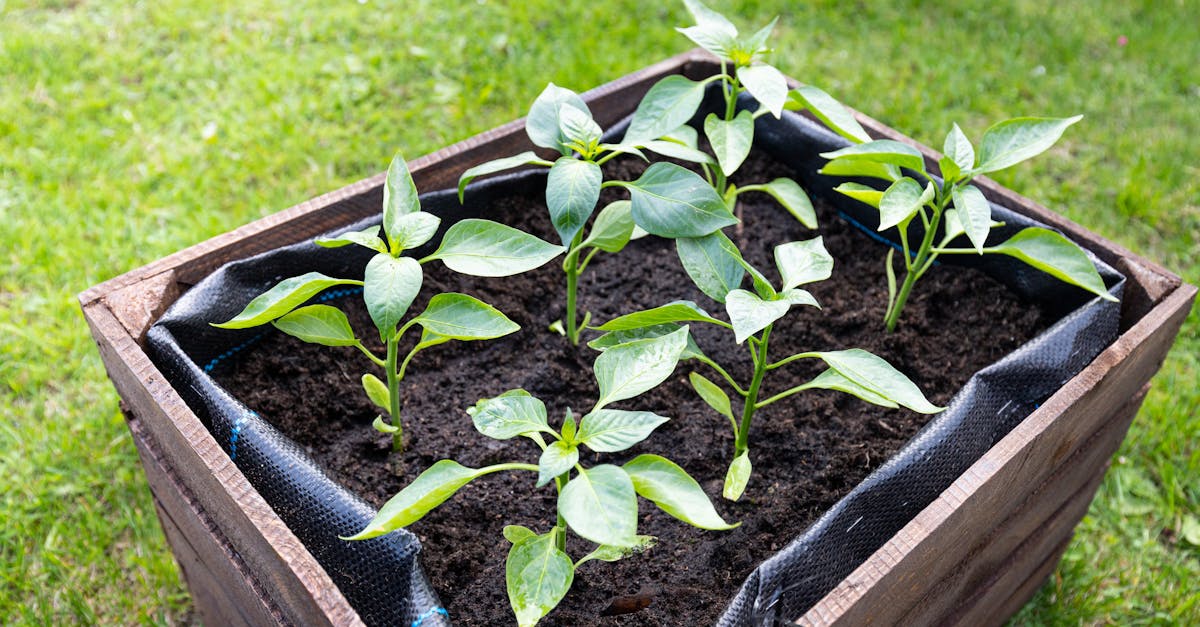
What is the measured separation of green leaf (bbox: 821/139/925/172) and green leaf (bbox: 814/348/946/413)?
1.14 feet

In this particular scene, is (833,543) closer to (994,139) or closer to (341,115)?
A: (994,139)

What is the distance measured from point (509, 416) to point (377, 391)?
436mm

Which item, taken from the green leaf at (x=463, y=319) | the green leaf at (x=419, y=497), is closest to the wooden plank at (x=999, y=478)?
the green leaf at (x=419, y=497)

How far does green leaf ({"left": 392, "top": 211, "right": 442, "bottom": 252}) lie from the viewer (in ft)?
5.06

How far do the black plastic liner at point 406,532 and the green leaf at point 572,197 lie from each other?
477 mm

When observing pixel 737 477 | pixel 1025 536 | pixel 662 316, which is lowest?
pixel 1025 536

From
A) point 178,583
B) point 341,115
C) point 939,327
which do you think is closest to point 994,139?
point 939,327

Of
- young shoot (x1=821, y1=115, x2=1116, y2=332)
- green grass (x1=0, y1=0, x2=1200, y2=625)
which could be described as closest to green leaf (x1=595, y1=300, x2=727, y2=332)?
young shoot (x1=821, y1=115, x2=1116, y2=332)

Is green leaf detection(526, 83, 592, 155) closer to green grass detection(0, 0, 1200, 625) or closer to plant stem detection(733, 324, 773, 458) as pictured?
plant stem detection(733, 324, 773, 458)

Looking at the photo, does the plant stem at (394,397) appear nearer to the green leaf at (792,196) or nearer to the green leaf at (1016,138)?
the green leaf at (792,196)

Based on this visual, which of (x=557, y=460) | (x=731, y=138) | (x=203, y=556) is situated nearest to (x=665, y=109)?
(x=731, y=138)

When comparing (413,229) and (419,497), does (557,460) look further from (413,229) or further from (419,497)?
(413,229)

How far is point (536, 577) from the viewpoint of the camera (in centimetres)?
133

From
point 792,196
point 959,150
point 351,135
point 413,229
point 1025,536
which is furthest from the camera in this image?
point 351,135
